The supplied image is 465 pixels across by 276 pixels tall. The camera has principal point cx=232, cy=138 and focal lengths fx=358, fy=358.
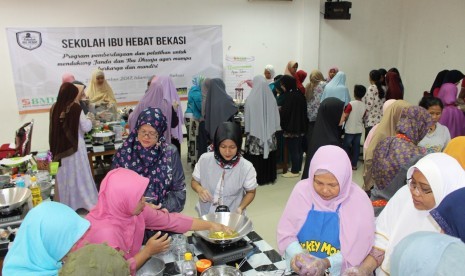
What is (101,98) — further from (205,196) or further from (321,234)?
(321,234)

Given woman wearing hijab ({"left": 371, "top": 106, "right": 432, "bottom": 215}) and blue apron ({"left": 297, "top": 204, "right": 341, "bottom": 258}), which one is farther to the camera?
woman wearing hijab ({"left": 371, "top": 106, "right": 432, "bottom": 215})

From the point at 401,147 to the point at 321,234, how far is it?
44.4 inches

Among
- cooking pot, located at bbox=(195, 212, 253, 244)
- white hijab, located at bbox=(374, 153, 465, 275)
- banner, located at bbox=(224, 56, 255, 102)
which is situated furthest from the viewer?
banner, located at bbox=(224, 56, 255, 102)

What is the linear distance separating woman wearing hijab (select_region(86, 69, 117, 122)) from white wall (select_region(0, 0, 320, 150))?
0.94 m

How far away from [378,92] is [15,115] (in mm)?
5647

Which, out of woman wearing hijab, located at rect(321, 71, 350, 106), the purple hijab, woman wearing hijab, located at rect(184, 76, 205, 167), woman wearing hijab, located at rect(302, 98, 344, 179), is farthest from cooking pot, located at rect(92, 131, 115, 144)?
the purple hijab

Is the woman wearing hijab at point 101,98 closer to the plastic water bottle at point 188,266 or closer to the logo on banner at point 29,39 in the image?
the logo on banner at point 29,39

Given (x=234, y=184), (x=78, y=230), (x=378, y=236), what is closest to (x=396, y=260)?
(x=378, y=236)

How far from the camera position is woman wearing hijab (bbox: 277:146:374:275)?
69.0 inches

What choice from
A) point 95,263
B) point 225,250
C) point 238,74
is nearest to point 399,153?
point 225,250

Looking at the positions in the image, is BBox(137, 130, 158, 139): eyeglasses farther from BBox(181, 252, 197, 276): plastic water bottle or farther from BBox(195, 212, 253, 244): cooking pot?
BBox(181, 252, 197, 276): plastic water bottle

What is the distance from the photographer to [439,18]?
7.34 metres

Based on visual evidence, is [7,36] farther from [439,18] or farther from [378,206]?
[439,18]

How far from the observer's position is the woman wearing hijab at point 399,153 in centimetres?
251
